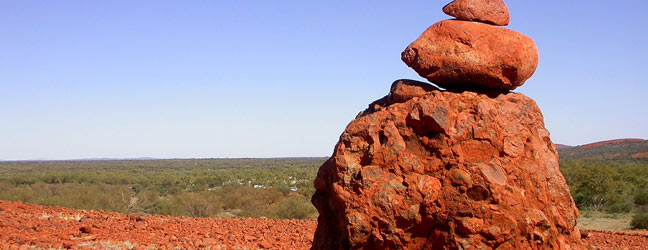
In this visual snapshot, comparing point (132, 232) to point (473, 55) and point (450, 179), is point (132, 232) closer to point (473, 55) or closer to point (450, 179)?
point (450, 179)

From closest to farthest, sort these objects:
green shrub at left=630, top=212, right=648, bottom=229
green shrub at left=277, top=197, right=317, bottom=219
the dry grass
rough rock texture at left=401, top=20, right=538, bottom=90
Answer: rough rock texture at left=401, top=20, right=538, bottom=90 → green shrub at left=630, top=212, right=648, bottom=229 → the dry grass → green shrub at left=277, top=197, right=317, bottom=219

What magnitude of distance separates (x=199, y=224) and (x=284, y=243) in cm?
274

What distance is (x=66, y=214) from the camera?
41.3 feet

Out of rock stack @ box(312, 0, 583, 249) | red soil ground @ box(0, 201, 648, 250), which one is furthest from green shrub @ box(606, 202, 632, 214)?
rock stack @ box(312, 0, 583, 249)

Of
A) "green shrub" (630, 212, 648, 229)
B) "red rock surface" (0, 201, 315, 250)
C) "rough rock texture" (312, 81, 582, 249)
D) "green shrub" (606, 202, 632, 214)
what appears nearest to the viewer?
"rough rock texture" (312, 81, 582, 249)

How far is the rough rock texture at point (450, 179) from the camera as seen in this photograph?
5762 mm

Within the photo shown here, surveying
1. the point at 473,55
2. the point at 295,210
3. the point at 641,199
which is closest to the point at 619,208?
the point at 641,199

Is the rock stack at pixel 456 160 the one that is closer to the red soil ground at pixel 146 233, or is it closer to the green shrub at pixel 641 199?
the red soil ground at pixel 146 233

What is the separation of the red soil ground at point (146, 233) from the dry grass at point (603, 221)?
15.5 feet

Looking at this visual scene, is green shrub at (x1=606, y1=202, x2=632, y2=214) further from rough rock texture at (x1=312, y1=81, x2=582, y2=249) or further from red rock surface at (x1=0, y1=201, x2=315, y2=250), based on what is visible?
rough rock texture at (x1=312, y1=81, x2=582, y2=249)

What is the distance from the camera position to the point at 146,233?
11.0 meters

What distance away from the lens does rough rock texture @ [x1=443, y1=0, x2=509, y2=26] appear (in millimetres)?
6902

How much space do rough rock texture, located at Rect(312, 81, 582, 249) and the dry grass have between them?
12.7 metres

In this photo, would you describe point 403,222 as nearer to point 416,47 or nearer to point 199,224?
point 416,47
